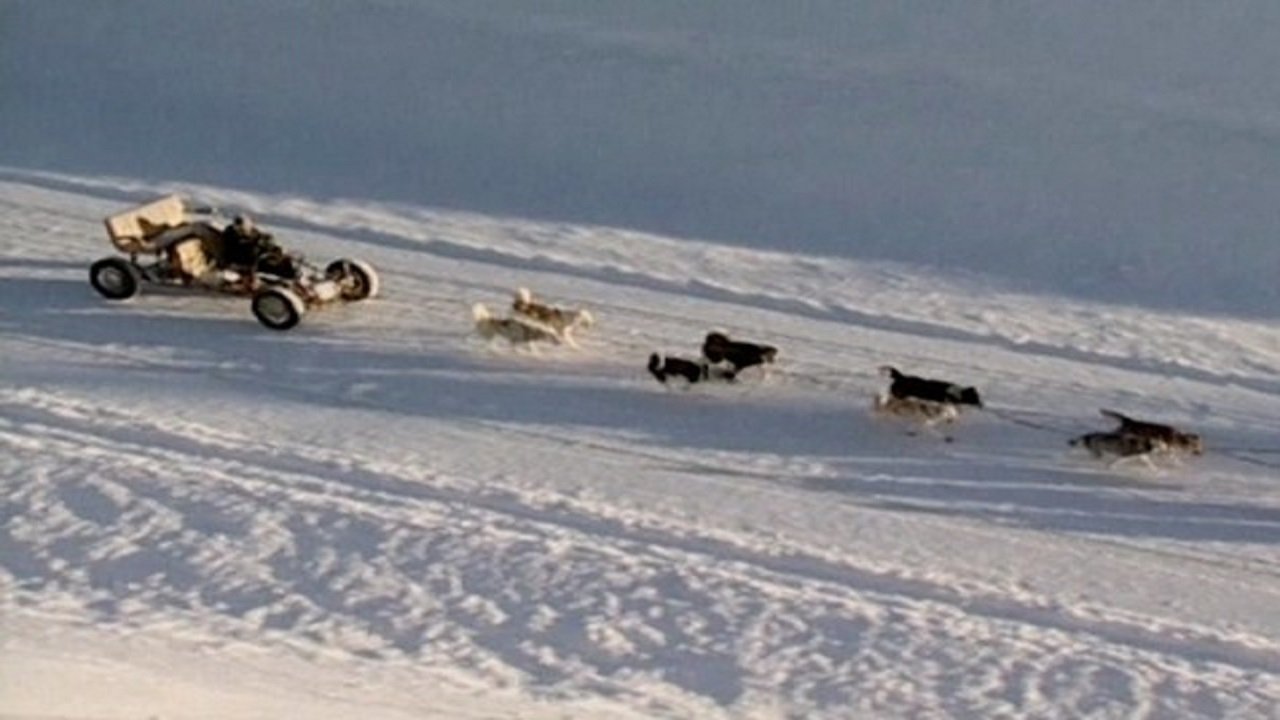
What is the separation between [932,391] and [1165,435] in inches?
33.8

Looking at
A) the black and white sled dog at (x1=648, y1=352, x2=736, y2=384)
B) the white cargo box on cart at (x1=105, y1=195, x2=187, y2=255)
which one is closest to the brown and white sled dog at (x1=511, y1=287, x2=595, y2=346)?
the black and white sled dog at (x1=648, y1=352, x2=736, y2=384)

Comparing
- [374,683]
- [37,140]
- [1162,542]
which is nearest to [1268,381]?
[1162,542]

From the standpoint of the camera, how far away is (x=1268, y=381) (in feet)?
30.2

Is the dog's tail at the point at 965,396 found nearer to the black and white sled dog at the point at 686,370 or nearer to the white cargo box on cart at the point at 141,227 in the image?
the black and white sled dog at the point at 686,370

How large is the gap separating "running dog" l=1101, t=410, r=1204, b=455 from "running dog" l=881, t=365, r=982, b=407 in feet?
1.86

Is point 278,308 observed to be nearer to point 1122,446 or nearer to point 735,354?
point 735,354

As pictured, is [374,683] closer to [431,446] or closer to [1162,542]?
[431,446]

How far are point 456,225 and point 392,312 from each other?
138 cm

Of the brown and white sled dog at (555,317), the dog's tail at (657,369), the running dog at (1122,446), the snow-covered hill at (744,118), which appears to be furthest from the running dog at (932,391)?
the snow-covered hill at (744,118)

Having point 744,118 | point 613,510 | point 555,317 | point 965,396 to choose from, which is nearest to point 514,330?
point 555,317

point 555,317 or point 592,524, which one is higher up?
point 555,317

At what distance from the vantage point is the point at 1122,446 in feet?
26.6

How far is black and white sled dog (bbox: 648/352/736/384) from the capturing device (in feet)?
28.1

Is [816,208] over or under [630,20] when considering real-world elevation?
under
